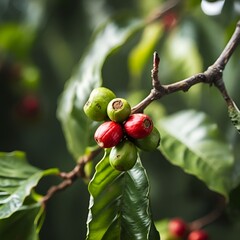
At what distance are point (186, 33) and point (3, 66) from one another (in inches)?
27.0

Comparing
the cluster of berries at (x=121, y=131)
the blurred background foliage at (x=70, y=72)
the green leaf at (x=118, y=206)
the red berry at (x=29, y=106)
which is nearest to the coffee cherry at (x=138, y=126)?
the cluster of berries at (x=121, y=131)

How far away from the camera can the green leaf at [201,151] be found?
106cm

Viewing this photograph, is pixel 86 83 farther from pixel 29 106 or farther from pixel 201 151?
pixel 29 106

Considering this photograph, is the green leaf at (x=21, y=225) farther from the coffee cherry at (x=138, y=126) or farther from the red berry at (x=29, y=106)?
the red berry at (x=29, y=106)

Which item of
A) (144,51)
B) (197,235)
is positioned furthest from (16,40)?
(197,235)

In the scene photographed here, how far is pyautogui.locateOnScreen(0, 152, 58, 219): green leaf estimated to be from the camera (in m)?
0.95

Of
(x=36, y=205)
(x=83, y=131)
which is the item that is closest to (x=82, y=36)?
(x=83, y=131)

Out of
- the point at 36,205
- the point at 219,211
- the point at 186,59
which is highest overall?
the point at 186,59

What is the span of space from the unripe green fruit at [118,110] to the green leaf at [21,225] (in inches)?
13.6

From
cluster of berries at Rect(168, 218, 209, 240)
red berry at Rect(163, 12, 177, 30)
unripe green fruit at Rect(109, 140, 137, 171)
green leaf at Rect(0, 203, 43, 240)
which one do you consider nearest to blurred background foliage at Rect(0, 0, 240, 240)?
red berry at Rect(163, 12, 177, 30)

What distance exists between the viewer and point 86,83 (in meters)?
1.20

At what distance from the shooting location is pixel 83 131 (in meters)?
1.15

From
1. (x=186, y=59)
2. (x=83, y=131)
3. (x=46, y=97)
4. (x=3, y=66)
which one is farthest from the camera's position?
(x=46, y=97)

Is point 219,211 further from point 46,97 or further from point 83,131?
point 46,97
